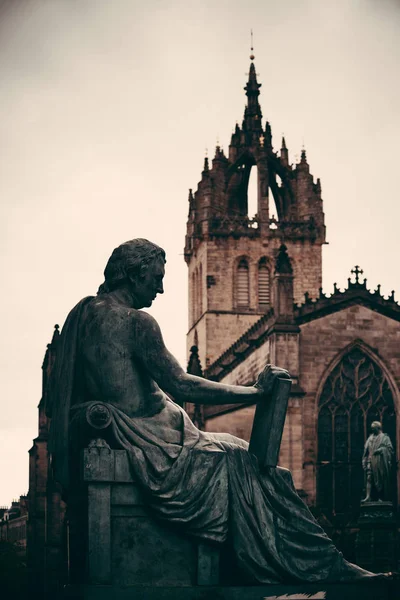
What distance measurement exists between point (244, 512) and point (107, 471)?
803mm

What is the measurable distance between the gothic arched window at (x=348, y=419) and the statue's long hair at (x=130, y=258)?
41.5 metres

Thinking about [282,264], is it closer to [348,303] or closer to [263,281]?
[348,303]

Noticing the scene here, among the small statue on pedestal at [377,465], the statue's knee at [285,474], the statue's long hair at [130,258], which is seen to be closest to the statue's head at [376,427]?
the small statue on pedestal at [377,465]

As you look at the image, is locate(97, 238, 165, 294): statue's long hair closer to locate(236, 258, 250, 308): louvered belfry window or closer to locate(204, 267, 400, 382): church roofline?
locate(204, 267, 400, 382): church roofline

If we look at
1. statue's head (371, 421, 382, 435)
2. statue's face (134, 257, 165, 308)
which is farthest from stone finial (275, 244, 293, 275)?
statue's face (134, 257, 165, 308)

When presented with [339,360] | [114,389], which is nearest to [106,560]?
[114,389]

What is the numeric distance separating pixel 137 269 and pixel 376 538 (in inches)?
1116

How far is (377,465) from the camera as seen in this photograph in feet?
120

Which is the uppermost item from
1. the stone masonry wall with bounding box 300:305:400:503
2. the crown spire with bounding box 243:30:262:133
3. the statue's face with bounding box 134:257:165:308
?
the crown spire with bounding box 243:30:262:133

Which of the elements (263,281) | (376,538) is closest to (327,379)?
(376,538)

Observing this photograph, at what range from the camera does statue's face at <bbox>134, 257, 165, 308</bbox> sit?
8055 mm

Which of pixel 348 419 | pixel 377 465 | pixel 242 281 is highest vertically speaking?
pixel 242 281

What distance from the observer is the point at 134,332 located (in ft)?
25.6

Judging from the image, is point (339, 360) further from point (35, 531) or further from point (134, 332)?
point (134, 332)
